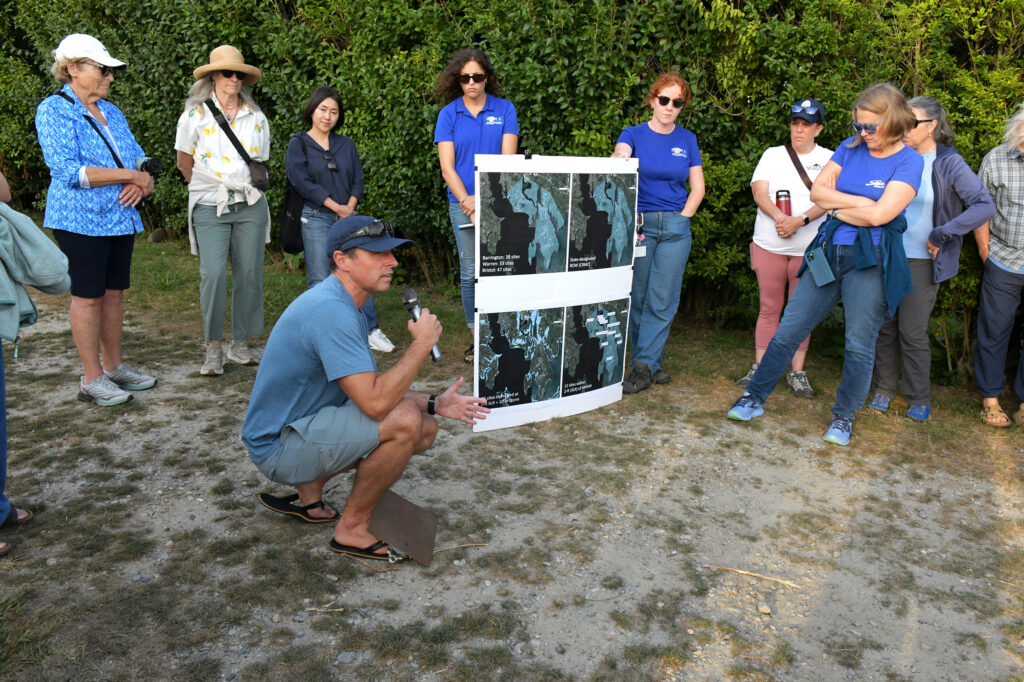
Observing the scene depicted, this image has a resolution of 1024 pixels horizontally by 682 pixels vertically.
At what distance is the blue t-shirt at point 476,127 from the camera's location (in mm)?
5828

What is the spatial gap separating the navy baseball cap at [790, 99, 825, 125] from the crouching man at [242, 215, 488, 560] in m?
3.18

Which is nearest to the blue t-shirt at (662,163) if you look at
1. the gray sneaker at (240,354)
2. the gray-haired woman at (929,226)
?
the gray-haired woman at (929,226)

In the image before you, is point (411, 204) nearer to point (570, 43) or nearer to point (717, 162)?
point (570, 43)

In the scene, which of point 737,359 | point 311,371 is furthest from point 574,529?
point 737,359

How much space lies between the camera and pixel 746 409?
534 centimetres

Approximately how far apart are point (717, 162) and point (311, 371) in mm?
4131

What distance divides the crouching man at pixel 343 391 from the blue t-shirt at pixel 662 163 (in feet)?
8.35

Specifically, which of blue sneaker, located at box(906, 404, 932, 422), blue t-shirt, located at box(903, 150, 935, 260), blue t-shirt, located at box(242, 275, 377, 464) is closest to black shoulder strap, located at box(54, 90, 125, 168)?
blue t-shirt, located at box(242, 275, 377, 464)

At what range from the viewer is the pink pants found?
5719 millimetres

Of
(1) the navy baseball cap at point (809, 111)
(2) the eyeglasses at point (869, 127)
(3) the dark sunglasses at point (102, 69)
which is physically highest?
(3) the dark sunglasses at point (102, 69)

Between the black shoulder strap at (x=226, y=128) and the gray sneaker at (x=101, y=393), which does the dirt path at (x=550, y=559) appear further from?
the black shoulder strap at (x=226, y=128)

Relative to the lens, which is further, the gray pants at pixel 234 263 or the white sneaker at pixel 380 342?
the white sneaker at pixel 380 342

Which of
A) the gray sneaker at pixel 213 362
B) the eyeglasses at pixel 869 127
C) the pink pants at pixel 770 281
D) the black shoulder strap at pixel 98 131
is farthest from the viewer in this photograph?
the gray sneaker at pixel 213 362

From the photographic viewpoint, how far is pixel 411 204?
809cm
